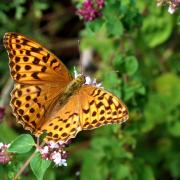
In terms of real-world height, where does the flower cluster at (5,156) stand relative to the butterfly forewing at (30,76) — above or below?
below

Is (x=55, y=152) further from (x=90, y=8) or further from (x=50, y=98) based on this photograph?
(x=90, y=8)

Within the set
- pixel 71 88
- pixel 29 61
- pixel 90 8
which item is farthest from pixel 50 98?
pixel 90 8

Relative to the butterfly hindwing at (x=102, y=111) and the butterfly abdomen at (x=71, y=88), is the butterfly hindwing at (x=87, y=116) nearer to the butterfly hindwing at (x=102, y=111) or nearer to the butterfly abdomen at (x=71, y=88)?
the butterfly hindwing at (x=102, y=111)

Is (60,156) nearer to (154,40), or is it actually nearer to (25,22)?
(154,40)

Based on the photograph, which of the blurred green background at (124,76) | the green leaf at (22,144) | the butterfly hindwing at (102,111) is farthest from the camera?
the blurred green background at (124,76)

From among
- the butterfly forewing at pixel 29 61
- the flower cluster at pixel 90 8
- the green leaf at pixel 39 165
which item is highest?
the flower cluster at pixel 90 8

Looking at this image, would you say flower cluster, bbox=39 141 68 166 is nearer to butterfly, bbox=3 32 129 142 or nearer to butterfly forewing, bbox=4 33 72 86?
butterfly, bbox=3 32 129 142

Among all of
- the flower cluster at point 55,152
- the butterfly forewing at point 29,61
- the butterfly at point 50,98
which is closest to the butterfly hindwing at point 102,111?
the butterfly at point 50,98

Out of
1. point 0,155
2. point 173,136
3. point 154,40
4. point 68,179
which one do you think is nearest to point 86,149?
point 68,179

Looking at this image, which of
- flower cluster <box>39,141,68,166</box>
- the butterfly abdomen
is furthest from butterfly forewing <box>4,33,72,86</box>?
flower cluster <box>39,141,68,166</box>
